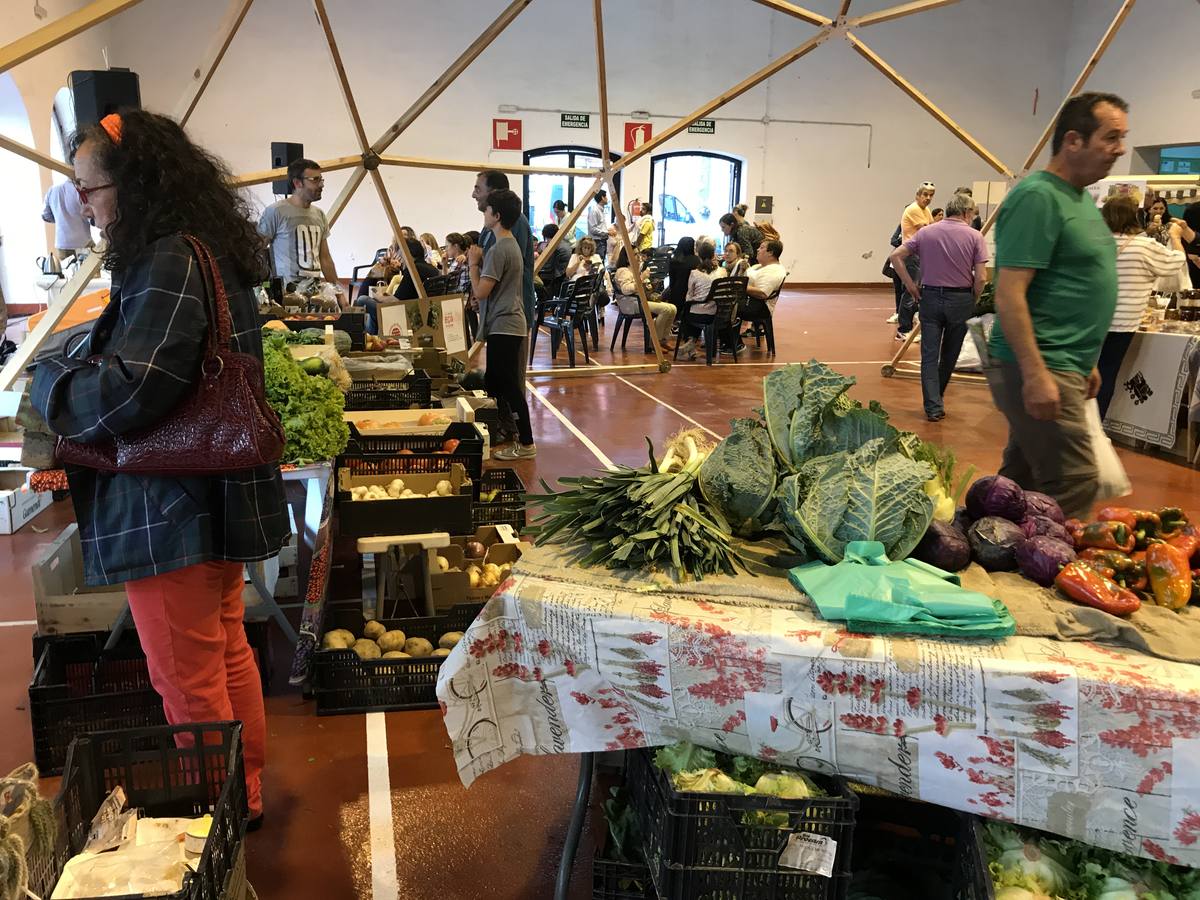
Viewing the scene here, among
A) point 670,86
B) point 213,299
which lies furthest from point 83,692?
point 670,86

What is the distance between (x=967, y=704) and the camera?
66.1 inches

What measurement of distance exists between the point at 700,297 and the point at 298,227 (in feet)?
16.5

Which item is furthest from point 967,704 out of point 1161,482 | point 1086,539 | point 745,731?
point 1161,482

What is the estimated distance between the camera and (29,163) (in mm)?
12648

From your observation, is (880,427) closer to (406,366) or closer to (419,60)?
(406,366)

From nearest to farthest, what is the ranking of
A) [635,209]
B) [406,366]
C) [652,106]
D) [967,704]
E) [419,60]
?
1. [967,704]
2. [406,366]
3. [635,209]
4. [419,60]
5. [652,106]

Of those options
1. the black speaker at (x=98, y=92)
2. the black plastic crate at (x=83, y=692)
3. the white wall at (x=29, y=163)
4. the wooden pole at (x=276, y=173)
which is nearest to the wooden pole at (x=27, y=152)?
the wooden pole at (x=276, y=173)

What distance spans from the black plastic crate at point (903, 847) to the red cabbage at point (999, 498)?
67 cm

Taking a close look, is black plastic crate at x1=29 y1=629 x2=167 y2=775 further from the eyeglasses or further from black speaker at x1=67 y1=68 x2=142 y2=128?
black speaker at x1=67 y1=68 x2=142 y2=128

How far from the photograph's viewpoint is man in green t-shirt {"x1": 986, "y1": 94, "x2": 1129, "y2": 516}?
2744 millimetres

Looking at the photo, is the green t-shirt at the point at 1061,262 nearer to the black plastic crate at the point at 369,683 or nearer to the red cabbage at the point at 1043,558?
the red cabbage at the point at 1043,558

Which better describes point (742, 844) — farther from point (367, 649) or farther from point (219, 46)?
point (219, 46)

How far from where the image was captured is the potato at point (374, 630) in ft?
11.1

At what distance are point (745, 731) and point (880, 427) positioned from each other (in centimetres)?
77
